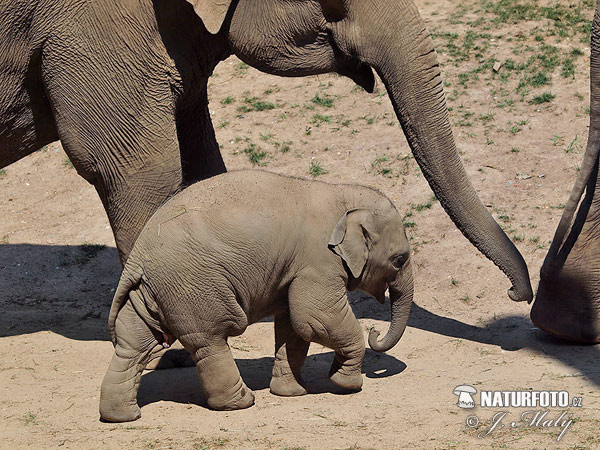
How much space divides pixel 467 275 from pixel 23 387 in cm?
332

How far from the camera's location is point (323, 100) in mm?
10547

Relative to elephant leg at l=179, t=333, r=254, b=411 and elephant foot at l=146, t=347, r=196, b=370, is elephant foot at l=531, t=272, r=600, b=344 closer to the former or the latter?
elephant leg at l=179, t=333, r=254, b=411

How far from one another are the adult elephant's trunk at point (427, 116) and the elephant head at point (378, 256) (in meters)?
0.37

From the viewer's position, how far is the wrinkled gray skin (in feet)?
20.3

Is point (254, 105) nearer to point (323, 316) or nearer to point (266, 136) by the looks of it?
point (266, 136)

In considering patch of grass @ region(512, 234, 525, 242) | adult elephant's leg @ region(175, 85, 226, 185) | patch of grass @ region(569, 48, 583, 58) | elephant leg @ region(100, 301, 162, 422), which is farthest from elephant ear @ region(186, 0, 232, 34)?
patch of grass @ region(569, 48, 583, 58)

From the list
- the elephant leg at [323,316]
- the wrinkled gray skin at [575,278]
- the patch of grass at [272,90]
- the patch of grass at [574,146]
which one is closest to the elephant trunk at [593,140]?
the wrinkled gray skin at [575,278]

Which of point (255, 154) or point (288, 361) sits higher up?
point (255, 154)

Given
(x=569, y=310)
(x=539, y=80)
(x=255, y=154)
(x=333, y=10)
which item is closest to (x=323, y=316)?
(x=333, y=10)

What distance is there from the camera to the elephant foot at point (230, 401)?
17.6 feet

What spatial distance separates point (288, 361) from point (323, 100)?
5296 mm

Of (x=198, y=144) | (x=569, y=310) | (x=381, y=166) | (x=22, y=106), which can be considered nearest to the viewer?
(x=22, y=106)

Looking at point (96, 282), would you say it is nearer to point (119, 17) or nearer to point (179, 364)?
point (179, 364)

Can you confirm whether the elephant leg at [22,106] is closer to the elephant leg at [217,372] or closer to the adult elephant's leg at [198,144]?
the adult elephant's leg at [198,144]
